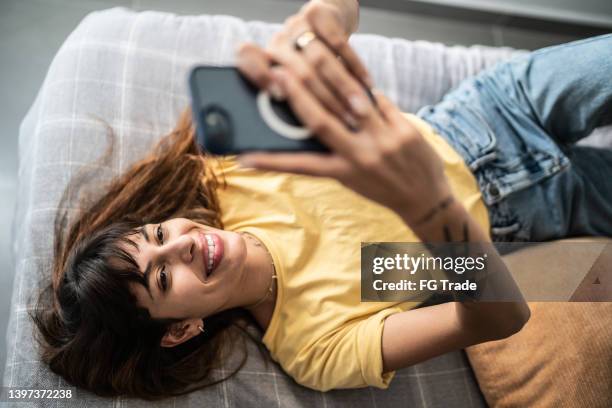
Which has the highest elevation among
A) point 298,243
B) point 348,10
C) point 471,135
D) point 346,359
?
point 348,10

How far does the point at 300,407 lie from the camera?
1022 mm

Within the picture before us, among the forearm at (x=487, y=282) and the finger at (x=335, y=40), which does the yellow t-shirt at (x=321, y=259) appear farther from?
the finger at (x=335, y=40)

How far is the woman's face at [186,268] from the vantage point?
0.92m

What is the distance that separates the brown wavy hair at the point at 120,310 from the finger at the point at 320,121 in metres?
0.55

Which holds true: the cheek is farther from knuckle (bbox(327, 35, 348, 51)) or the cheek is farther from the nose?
knuckle (bbox(327, 35, 348, 51))

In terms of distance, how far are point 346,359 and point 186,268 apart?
1.04 feet

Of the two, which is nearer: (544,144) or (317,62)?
(317,62)

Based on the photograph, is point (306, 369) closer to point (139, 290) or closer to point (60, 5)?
point (139, 290)

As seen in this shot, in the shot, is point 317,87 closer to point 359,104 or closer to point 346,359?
point 359,104

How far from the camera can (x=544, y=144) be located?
1085mm

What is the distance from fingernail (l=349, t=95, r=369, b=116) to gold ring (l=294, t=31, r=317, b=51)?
90mm

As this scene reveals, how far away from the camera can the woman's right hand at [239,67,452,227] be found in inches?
18.9

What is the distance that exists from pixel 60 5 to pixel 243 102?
4.86ft

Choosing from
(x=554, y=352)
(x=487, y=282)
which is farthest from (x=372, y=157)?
(x=554, y=352)
